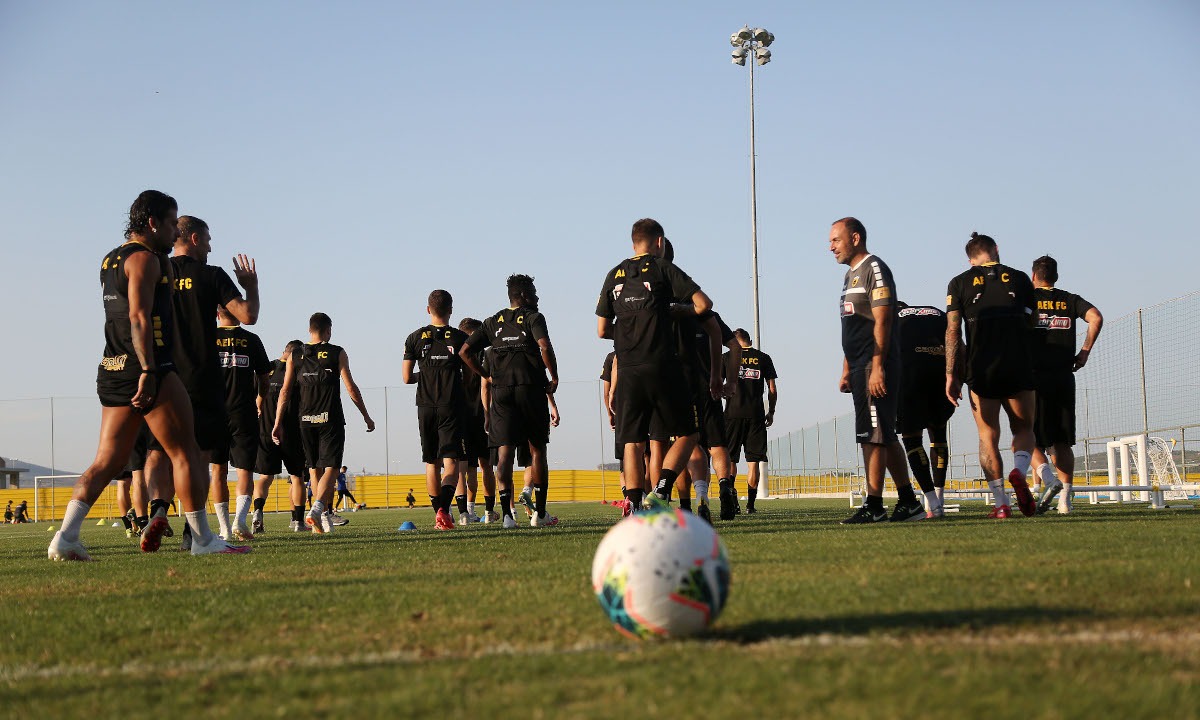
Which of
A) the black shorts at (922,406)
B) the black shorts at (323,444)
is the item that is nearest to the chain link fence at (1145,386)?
the black shorts at (922,406)

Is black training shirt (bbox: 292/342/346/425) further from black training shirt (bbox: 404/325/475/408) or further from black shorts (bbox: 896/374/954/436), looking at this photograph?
black shorts (bbox: 896/374/954/436)

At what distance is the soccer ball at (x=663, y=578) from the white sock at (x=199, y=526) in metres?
4.83

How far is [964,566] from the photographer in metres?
4.84

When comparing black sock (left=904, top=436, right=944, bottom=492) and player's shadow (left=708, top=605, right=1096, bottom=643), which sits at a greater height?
black sock (left=904, top=436, right=944, bottom=492)

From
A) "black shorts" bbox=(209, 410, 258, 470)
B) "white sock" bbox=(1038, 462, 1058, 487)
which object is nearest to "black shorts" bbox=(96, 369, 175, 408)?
"black shorts" bbox=(209, 410, 258, 470)

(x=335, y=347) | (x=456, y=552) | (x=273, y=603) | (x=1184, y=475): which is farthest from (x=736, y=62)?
(x=273, y=603)

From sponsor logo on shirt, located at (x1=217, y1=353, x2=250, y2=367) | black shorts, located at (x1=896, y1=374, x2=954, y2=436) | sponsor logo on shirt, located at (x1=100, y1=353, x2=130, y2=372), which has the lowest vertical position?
black shorts, located at (x1=896, y1=374, x2=954, y2=436)

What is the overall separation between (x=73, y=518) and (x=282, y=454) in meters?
4.57

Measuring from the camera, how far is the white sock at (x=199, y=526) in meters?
7.31

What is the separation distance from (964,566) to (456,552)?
11.3 ft

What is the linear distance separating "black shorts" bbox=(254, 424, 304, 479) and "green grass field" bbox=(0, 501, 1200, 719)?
5566 millimetres

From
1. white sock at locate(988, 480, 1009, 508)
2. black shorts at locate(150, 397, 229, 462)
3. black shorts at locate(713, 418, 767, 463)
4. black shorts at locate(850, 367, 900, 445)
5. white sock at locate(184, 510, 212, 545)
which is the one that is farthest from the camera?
black shorts at locate(713, 418, 767, 463)

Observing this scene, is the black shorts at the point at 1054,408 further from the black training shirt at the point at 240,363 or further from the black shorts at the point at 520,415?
the black training shirt at the point at 240,363

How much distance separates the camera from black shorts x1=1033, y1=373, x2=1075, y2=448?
10164 millimetres
